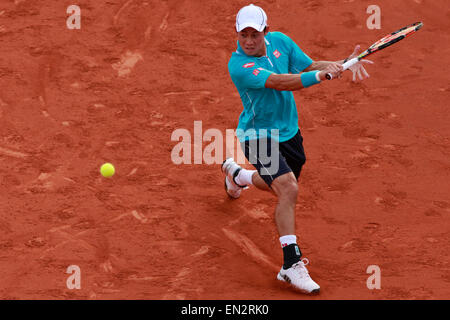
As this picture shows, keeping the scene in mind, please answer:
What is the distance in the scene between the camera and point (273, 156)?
264 inches

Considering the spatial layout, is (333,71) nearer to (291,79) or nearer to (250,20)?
(291,79)

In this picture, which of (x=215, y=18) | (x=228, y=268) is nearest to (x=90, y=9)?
(x=215, y=18)

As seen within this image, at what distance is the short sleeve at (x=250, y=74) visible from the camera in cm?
650

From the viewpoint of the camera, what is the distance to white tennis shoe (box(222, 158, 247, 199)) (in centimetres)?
765

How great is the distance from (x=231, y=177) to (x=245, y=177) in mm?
258

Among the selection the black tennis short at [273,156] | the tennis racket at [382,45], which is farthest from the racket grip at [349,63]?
the black tennis short at [273,156]

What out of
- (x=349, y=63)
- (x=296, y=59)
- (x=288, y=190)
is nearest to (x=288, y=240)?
(x=288, y=190)

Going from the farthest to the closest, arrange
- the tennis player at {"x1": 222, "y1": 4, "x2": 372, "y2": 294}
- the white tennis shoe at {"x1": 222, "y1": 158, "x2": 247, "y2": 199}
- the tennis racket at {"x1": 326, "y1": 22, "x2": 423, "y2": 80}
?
the white tennis shoe at {"x1": 222, "y1": 158, "x2": 247, "y2": 199}
the tennis racket at {"x1": 326, "y1": 22, "x2": 423, "y2": 80}
the tennis player at {"x1": 222, "y1": 4, "x2": 372, "y2": 294}

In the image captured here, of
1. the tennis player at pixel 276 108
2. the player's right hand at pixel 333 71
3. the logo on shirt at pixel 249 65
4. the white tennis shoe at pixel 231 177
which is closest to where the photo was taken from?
the player's right hand at pixel 333 71

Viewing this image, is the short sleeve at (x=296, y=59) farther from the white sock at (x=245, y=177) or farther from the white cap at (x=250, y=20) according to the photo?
the white sock at (x=245, y=177)

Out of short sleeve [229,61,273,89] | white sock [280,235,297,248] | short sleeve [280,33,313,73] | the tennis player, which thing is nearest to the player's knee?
the tennis player

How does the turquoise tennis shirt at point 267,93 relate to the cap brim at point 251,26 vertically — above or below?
below

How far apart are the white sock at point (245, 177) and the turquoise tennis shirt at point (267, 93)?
2.06 ft

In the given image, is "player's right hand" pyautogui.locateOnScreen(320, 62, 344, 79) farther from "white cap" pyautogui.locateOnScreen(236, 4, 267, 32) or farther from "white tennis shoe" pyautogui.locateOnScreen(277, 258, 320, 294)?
"white tennis shoe" pyautogui.locateOnScreen(277, 258, 320, 294)
